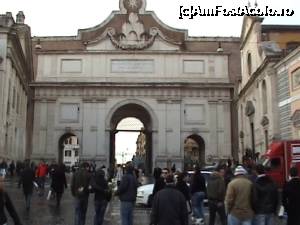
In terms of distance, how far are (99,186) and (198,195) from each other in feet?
11.9

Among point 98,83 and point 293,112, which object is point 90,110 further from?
point 293,112

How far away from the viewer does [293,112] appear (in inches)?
1109

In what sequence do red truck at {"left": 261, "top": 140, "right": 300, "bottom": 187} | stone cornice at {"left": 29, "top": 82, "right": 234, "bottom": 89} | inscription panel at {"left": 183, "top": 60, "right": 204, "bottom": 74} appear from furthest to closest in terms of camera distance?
inscription panel at {"left": 183, "top": 60, "right": 204, "bottom": 74}
stone cornice at {"left": 29, "top": 82, "right": 234, "bottom": 89}
red truck at {"left": 261, "top": 140, "right": 300, "bottom": 187}

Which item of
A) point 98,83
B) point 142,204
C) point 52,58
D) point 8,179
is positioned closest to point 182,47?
point 98,83

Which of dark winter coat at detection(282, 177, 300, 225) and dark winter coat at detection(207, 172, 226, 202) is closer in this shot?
dark winter coat at detection(282, 177, 300, 225)

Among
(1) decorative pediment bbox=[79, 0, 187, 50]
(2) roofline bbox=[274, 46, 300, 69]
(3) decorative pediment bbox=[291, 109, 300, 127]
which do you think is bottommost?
(3) decorative pediment bbox=[291, 109, 300, 127]

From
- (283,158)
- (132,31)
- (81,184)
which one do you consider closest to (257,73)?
(283,158)

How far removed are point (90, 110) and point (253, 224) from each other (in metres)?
37.8

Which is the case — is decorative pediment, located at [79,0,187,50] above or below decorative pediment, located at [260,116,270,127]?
above

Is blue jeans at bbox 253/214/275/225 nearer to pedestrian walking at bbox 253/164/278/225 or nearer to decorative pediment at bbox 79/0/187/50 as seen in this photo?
pedestrian walking at bbox 253/164/278/225

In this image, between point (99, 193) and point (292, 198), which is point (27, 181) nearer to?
point (99, 193)

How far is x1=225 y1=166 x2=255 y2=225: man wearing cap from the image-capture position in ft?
28.3

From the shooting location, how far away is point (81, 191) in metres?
12.3

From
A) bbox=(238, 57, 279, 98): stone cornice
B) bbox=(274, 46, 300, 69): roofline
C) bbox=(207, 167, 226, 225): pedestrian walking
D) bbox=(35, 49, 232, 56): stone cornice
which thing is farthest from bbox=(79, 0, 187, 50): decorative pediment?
bbox=(207, 167, 226, 225): pedestrian walking
